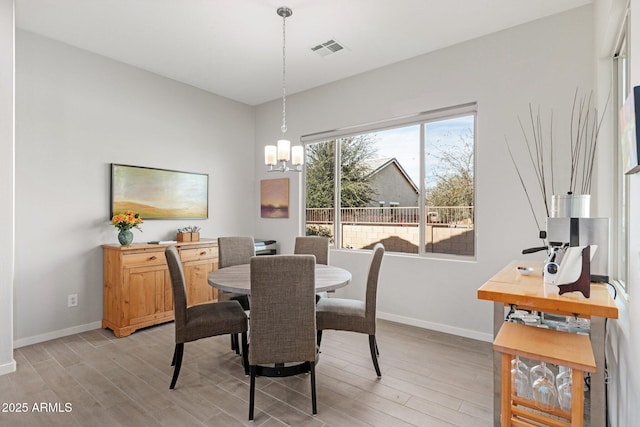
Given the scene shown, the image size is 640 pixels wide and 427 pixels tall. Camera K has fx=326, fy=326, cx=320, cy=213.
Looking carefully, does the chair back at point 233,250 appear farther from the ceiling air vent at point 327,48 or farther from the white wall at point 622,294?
the white wall at point 622,294

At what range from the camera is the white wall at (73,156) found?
312 cm

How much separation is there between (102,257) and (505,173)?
14.1 ft

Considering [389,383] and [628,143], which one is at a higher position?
[628,143]

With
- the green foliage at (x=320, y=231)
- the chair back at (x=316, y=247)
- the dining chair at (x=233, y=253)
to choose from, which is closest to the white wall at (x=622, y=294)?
the chair back at (x=316, y=247)

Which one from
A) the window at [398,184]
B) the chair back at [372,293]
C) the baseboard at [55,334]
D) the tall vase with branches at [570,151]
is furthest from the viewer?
the window at [398,184]

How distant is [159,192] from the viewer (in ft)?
13.4

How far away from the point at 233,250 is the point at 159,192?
4.67 feet

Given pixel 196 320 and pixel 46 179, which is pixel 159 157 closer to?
pixel 46 179

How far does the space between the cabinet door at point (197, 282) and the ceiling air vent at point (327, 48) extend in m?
2.81

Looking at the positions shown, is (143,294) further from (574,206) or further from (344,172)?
(574,206)

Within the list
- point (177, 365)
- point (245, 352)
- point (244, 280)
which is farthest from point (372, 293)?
point (177, 365)

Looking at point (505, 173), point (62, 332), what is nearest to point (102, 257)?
point (62, 332)

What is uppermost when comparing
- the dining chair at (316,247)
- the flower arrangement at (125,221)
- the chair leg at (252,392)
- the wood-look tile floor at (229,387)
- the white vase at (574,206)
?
the white vase at (574,206)

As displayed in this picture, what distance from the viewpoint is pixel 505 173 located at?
3098 millimetres
